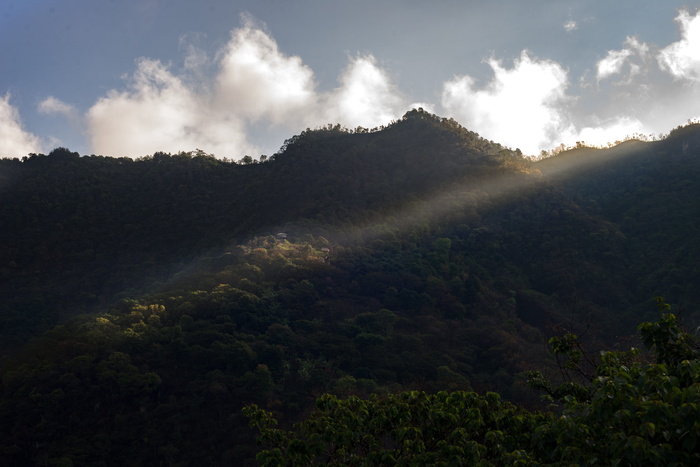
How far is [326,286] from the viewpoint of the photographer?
54.3 meters

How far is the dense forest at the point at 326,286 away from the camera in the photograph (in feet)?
105

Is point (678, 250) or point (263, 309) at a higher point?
point (263, 309)

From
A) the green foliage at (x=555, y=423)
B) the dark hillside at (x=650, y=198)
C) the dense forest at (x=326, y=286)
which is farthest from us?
the dark hillside at (x=650, y=198)

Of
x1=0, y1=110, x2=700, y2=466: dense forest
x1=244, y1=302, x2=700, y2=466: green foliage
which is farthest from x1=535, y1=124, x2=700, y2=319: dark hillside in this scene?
x1=244, y1=302, x2=700, y2=466: green foliage

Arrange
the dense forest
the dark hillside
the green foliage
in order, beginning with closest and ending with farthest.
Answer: the green foliage
the dense forest
the dark hillside

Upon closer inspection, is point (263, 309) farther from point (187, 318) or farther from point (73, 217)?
point (73, 217)

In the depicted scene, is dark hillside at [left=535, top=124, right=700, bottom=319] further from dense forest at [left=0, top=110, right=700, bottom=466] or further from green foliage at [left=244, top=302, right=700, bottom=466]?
green foliage at [left=244, top=302, right=700, bottom=466]

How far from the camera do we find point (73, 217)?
75062 millimetres

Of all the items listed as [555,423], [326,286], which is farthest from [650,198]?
[555,423]

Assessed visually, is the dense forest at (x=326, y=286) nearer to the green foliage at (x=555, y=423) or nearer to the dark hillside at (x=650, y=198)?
the green foliage at (x=555, y=423)

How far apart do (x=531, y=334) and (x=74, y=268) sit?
172ft

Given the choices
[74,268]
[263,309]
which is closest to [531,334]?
[263,309]

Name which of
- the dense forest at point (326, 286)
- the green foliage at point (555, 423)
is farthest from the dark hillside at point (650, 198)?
the green foliage at point (555, 423)

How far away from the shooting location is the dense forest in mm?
31953
